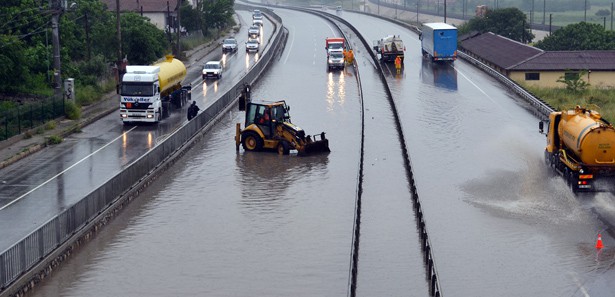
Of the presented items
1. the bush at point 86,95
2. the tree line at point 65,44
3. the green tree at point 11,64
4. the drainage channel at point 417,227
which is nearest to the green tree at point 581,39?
the tree line at point 65,44

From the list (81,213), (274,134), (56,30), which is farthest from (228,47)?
(81,213)

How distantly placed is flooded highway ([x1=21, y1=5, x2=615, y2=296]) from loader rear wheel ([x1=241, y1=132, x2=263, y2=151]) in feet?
1.22

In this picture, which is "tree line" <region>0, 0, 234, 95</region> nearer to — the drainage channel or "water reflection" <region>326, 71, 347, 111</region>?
"water reflection" <region>326, 71, 347, 111</region>

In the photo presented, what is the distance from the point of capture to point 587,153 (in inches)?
1513

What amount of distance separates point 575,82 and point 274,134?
44.6 metres

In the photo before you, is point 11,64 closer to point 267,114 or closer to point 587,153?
point 267,114

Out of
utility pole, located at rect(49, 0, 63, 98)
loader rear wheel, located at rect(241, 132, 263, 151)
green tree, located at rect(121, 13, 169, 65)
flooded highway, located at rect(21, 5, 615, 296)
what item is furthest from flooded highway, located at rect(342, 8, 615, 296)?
green tree, located at rect(121, 13, 169, 65)

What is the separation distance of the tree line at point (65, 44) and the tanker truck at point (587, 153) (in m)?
32.3

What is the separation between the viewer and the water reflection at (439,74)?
76.6 meters

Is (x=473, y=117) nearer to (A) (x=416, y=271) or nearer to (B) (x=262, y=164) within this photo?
(B) (x=262, y=164)

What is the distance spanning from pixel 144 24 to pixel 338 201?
53.2m

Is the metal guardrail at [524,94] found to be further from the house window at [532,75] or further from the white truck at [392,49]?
the white truck at [392,49]

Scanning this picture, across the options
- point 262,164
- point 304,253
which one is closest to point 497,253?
point 304,253

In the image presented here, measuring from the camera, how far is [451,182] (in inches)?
1658
